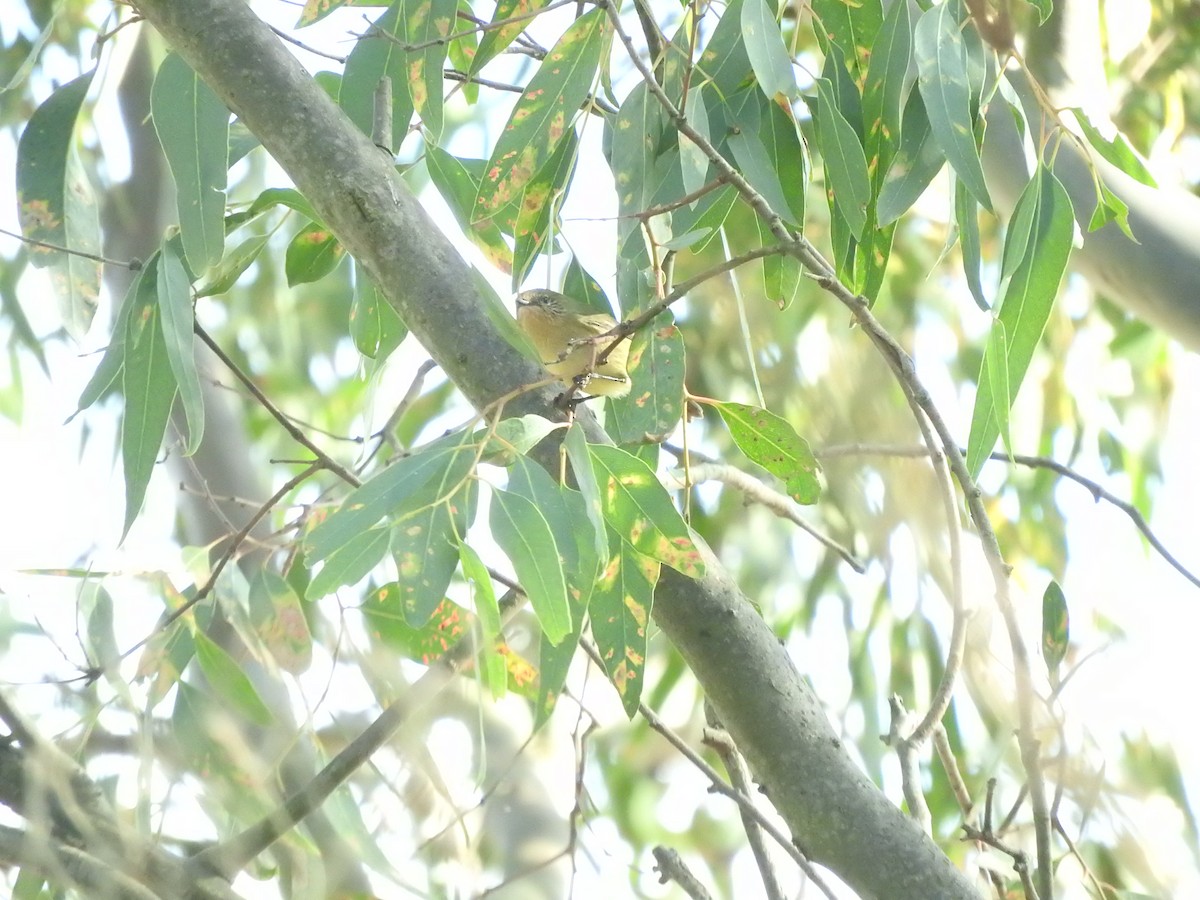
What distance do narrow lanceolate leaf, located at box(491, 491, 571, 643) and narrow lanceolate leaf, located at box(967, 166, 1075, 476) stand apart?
0.40 metres

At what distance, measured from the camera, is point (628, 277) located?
1.24 meters

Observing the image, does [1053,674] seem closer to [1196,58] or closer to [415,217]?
[415,217]

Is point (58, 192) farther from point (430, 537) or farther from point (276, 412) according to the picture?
point (430, 537)

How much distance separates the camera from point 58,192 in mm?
1428

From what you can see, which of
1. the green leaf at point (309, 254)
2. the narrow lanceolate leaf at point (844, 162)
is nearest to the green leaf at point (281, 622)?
the green leaf at point (309, 254)

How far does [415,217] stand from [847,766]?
0.55m

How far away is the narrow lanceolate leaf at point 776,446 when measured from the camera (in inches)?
47.6

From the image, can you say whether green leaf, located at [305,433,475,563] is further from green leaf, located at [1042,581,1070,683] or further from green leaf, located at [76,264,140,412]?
green leaf, located at [1042,581,1070,683]

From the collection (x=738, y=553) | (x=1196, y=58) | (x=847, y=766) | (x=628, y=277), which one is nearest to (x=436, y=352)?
(x=628, y=277)

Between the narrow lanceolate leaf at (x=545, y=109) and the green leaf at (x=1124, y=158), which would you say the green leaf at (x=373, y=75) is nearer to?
the narrow lanceolate leaf at (x=545, y=109)

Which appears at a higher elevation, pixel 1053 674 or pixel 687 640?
pixel 1053 674

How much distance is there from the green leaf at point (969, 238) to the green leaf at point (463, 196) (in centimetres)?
46

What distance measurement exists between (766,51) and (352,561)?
1.82 feet

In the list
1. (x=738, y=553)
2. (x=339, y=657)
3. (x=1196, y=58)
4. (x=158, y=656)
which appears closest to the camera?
(x=158, y=656)
